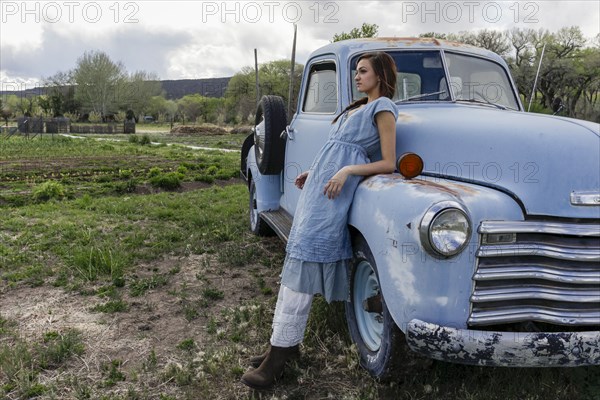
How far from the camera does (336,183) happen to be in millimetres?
2658

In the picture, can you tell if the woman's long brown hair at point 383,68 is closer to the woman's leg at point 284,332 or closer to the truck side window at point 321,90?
the truck side window at point 321,90

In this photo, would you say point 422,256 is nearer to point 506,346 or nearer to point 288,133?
point 506,346

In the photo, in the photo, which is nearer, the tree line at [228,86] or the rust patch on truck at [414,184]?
the rust patch on truck at [414,184]

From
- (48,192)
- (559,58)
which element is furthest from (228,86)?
(48,192)

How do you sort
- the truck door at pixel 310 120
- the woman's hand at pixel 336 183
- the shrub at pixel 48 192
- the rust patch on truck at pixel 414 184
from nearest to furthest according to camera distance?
the rust patch on truck at pixel 414 184 → the woman's hand at pixel 336 183 → the truck door at pixel 310 120 → the shrub at pixel 48 192

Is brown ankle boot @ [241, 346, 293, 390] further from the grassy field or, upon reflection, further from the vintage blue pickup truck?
the vintage blue pickup truck

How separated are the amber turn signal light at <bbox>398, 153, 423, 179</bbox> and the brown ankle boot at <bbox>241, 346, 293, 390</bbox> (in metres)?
1.17

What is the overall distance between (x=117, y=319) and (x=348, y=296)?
6.08 feet

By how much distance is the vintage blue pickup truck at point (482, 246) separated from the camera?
85.9 inches

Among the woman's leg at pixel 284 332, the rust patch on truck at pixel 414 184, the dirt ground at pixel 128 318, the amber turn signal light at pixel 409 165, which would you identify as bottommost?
the dirt ground at pixel 128 318

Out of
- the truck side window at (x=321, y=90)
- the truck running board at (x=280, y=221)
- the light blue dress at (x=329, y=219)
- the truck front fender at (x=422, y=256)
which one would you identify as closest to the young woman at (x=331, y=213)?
the light blue dress at (x=329, y=219)

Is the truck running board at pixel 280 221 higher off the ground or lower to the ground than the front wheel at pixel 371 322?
higher

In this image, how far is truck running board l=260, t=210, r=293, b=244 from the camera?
4294mm

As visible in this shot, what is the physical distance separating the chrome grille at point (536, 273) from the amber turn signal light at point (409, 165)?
0.58 metres
